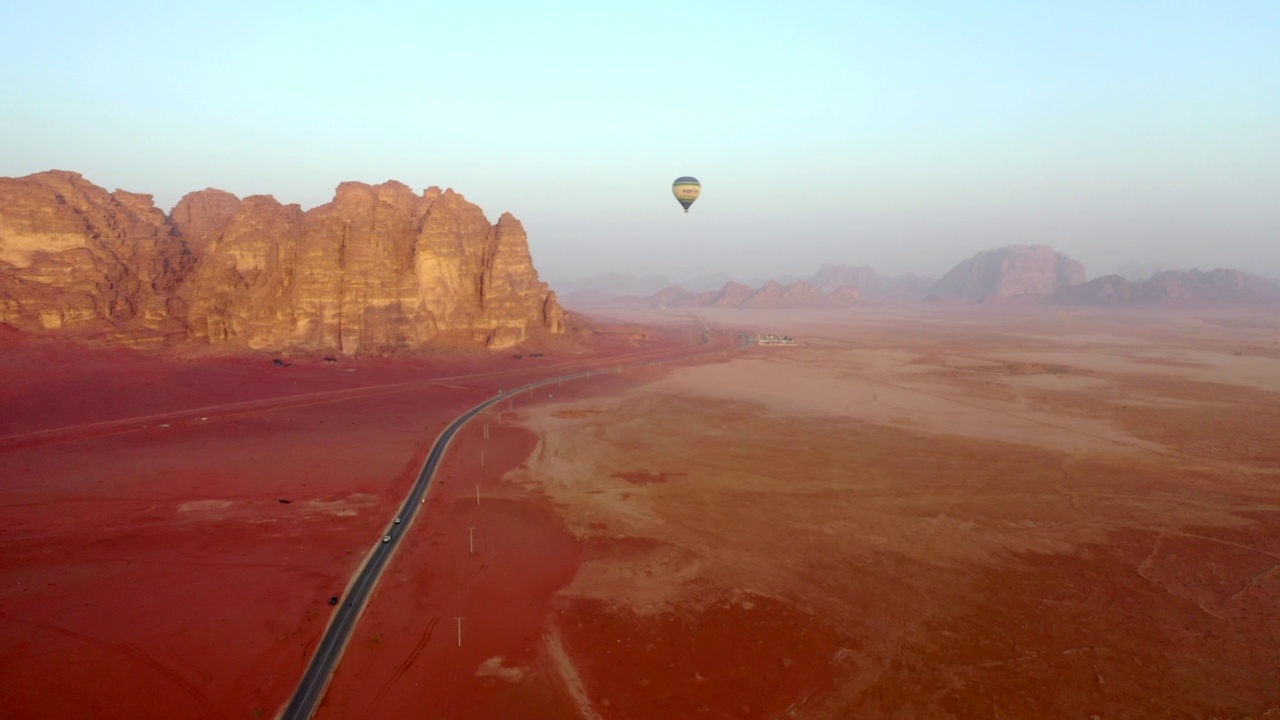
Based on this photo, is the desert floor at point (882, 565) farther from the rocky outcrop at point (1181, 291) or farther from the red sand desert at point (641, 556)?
the rocky outcrop at point (1181, 291)

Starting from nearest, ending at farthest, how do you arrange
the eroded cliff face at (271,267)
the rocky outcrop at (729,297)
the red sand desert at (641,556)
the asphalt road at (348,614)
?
the asphalt road at (348,614) < the red sand desert at (641,556) < the eroded cliff face at (271,267) < the rocky outcrop at (729,297)

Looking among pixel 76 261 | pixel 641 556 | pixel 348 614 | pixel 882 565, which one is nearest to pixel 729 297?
pixel 76 261

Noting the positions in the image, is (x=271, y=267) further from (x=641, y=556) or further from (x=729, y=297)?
(x=729, y=297)

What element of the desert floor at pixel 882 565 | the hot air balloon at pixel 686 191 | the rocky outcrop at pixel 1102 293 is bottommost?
the desert floor at pixel 882 565

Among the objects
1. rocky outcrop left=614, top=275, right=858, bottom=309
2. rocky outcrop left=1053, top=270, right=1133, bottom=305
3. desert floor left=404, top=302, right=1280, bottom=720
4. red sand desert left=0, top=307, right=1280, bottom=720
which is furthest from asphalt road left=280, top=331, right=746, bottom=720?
rocky outcrop left=1053, top=270, right=1133, bottom=305

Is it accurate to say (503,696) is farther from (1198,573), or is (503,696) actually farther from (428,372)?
(428,372)

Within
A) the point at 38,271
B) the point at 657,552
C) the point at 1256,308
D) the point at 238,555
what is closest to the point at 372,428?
the point at 238,555

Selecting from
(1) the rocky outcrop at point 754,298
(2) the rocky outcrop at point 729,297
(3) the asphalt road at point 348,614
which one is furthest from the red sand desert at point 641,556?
(2) the rocky outcrop at point 729,297
